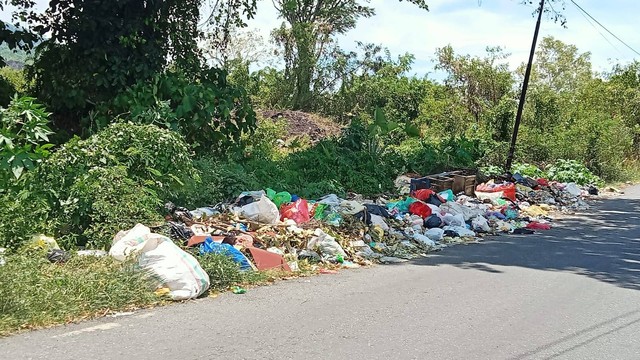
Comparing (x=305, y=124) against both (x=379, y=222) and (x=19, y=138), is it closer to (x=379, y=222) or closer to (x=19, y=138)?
(x=379, y=222)

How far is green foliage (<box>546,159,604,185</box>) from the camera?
20875mm

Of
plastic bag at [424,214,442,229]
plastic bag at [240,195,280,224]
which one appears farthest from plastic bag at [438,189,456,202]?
plastic bag at [240,195,280,224]

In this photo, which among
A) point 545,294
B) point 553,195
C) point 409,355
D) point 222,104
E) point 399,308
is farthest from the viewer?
point 553,195

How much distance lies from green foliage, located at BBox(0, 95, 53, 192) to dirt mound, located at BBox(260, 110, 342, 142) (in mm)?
18378

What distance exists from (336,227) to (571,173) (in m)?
14.4

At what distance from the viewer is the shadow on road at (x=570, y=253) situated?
28.0ft

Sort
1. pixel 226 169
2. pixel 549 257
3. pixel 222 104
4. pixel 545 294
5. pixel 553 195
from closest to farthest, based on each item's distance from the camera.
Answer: pixel 545 294 → pixel 549 257 → pixel 226 169 → pixel 222 104 → pixel 553 195

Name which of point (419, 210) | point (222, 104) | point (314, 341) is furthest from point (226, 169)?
point (314, 341)

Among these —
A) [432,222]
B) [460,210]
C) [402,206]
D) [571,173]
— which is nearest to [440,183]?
[460,210]

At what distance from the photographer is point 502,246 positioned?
10266 millimetres

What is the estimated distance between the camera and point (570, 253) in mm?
9820

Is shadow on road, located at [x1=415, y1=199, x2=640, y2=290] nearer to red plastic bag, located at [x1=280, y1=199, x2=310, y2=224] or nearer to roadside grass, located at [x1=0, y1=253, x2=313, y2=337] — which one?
red plastic bag, located at [x1=280, y1=199, x2=310, y2=224]

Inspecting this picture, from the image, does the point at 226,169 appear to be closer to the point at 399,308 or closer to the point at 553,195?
the point at 399,308

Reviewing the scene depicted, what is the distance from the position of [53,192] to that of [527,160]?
64.5 feet
